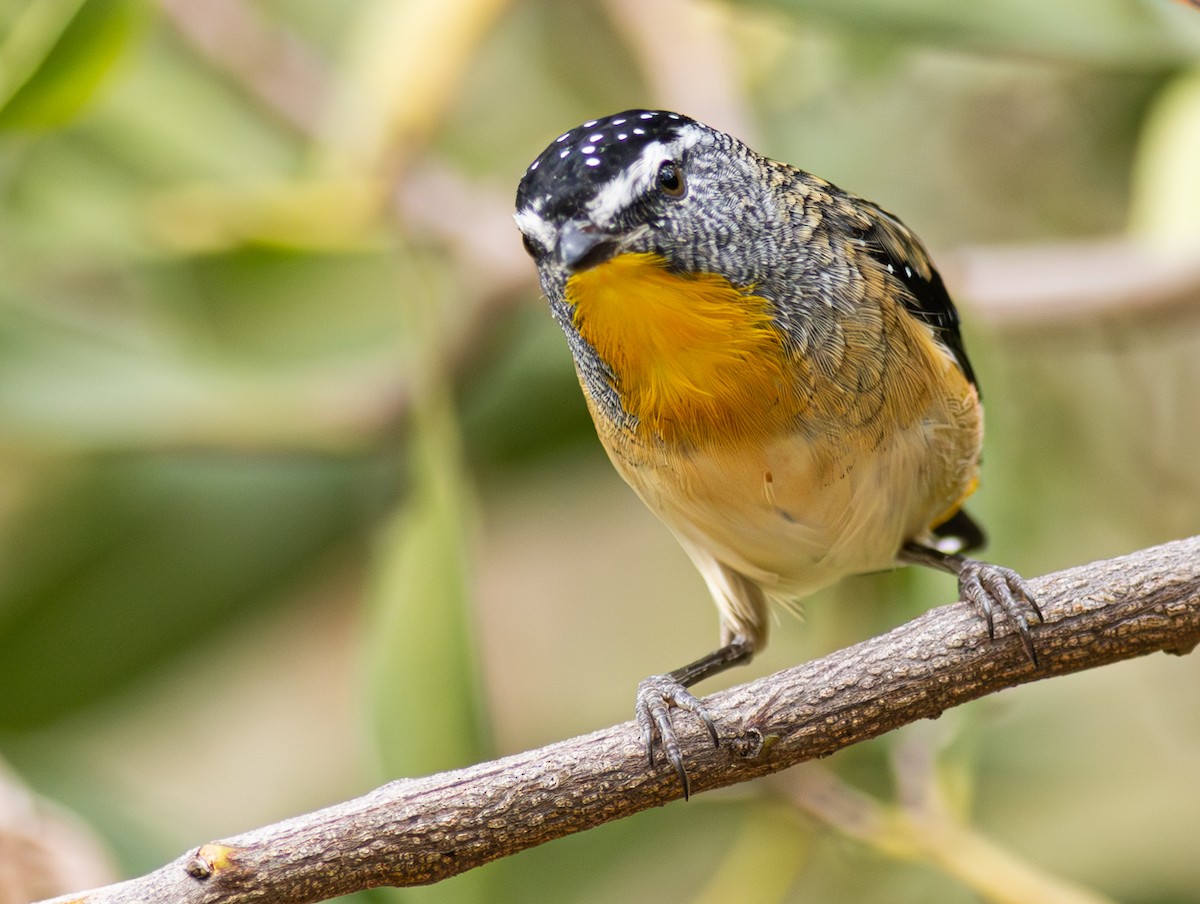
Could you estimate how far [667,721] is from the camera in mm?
2035

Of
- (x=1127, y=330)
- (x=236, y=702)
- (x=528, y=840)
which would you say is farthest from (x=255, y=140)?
(x=528, y=840)

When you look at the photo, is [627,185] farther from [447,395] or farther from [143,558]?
[143,558]

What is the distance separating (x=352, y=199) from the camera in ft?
11.9

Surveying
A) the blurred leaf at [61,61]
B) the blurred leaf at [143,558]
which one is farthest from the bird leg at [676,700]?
the blurred leaf at [143,558]

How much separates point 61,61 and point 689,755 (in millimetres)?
1793

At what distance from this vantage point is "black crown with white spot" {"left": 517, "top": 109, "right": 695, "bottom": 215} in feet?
6.46

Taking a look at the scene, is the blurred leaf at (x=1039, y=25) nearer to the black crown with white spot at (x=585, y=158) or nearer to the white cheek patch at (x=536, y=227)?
the black crown with white spot at (x=585, y=158)

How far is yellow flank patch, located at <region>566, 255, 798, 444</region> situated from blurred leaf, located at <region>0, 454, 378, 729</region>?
218 cm

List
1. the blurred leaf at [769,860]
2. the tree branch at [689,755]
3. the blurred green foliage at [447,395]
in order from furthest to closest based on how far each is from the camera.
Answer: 1. the blurred green foliage at [447,395]
2. the blurred leaf at [769,860]
3. the tree branch at [689,755]

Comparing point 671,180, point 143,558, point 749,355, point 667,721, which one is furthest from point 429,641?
point 143,558

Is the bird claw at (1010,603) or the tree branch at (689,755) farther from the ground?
the bird claw at (1010,603)

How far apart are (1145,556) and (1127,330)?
1.97 meters

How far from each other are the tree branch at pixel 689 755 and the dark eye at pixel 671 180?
2.40 ft

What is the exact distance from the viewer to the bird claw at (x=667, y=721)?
6.48ft
